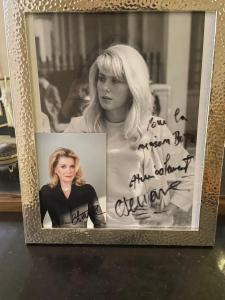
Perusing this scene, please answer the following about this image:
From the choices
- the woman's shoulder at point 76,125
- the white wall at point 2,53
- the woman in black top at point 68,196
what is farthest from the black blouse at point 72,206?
the white wall at point 2,53

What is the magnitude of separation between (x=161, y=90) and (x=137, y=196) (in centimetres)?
19

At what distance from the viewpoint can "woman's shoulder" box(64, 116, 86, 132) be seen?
569 millimetres

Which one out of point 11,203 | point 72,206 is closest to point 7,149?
point 11,203

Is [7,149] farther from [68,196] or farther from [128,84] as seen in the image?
[128,84]

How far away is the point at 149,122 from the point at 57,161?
0.17 m

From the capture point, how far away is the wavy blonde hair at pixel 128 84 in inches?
21.1

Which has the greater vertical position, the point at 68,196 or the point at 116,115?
the point at 116,115

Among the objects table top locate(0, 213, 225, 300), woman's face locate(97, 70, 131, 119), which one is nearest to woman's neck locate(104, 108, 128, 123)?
woman's face locate(97, 70, 131, 119)

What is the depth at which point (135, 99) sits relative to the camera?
1.82 feet

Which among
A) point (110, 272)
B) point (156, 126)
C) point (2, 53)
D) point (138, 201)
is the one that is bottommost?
point (110, 272)

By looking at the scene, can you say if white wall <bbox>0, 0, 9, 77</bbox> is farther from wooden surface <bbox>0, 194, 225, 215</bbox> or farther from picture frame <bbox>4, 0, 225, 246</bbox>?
Answer: wooden surface <bbox>0, 194, 225, 215</bbox>

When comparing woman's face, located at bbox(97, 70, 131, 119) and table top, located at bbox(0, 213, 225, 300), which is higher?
woman's face, located at bbox(97, 70, 131, 119)

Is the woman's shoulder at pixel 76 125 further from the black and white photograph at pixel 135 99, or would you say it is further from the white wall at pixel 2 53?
the white wall at pixel 2 53

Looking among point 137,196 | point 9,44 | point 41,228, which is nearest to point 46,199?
point 41,228
